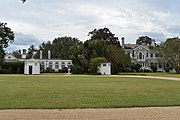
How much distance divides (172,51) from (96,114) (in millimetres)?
68389

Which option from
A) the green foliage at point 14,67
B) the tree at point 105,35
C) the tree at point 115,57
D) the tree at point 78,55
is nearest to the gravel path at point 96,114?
the tree at point 78,55

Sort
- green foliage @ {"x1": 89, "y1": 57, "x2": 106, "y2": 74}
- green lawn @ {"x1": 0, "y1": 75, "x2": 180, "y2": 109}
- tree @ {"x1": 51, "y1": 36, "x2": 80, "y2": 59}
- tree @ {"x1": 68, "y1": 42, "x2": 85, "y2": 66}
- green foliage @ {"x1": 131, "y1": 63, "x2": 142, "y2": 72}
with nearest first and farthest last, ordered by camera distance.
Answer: green lawn @ {"x1": 0, "y1": 75, "x2": 180, "y2": 109}
green foliage @ {"x1": 89, "y1": 57, "x2": 106, "y2": 74}
tree @ {"x1": 68, "y1": 42, "x2": 85, "y2": 66}
green foliage @ {"x1": 131, "y1": 63, "x2": 142, "y2": 72}
tree @ {"x1": 51, "y1": 36, "x2": 80, "y2": 59}

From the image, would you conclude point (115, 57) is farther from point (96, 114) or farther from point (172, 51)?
point (96, 114)

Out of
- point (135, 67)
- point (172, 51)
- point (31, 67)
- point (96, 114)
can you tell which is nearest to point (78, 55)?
point (31, 67)

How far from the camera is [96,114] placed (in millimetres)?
11203

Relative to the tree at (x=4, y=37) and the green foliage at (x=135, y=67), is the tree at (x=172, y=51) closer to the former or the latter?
the green foliage at (x=135, y=67)

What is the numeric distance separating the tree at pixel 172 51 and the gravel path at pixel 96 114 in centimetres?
6634

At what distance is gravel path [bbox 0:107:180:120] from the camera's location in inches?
409

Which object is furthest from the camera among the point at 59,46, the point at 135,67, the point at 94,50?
the point at 59,46

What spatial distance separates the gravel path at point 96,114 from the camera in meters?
10.4

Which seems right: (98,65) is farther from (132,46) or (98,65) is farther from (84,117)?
(84,117)

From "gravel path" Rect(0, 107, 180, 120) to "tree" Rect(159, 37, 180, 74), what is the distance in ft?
218

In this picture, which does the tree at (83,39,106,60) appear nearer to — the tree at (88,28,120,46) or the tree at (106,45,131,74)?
the tree at (106,45,131,74)

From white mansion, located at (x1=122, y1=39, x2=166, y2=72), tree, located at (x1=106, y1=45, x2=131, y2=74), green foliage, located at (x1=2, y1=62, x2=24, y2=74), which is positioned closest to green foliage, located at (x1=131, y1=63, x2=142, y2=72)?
white mansion, located at (x1=122, y1=39, x2=166, y2=72)
